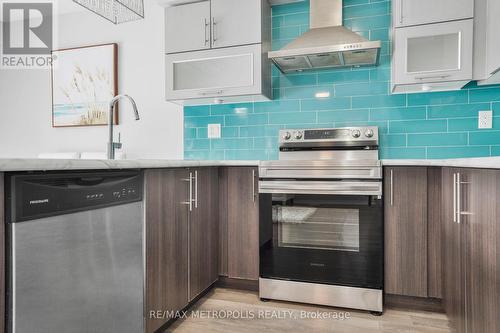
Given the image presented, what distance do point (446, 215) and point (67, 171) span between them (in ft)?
5.97

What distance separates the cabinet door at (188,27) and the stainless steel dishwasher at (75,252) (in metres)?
1.50

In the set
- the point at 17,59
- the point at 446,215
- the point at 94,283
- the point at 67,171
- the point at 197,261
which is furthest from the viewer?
the point at 17,59

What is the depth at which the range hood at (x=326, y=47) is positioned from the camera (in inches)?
88.2

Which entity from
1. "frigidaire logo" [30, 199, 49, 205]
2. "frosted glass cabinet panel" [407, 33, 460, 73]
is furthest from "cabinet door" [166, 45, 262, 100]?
"frigidaire logo" [30, 199, 49, 205]

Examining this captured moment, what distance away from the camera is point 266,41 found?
2627mm

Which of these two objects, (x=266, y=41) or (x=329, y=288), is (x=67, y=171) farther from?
(x=266, y=41)

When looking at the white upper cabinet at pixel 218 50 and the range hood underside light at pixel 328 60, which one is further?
the white upper cabinet at pixel 218 50

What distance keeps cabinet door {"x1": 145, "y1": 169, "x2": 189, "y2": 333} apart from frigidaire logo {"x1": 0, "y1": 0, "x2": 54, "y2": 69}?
271 cm

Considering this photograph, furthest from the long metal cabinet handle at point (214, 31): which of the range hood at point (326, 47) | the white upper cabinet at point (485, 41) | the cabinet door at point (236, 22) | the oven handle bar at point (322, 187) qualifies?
the white upper cabinet at point (485, 41)

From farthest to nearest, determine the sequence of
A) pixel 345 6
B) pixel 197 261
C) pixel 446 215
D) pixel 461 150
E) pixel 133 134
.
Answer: pixel 133 134 < pixel 345 6 < pixel 461 150 < pixel 197 261 < pixel 446 215

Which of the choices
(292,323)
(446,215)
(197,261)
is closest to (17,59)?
(197,261)

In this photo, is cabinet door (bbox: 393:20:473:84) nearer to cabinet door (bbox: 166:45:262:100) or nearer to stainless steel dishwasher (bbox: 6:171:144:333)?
cabinet door (bbox: 166:45:262:100)

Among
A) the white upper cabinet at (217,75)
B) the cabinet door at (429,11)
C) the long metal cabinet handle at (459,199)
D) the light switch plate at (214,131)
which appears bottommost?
the long metal cabinet handle at (459,199)

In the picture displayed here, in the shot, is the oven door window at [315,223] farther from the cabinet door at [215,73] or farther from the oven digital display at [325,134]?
the cabinet door at [215,73]
